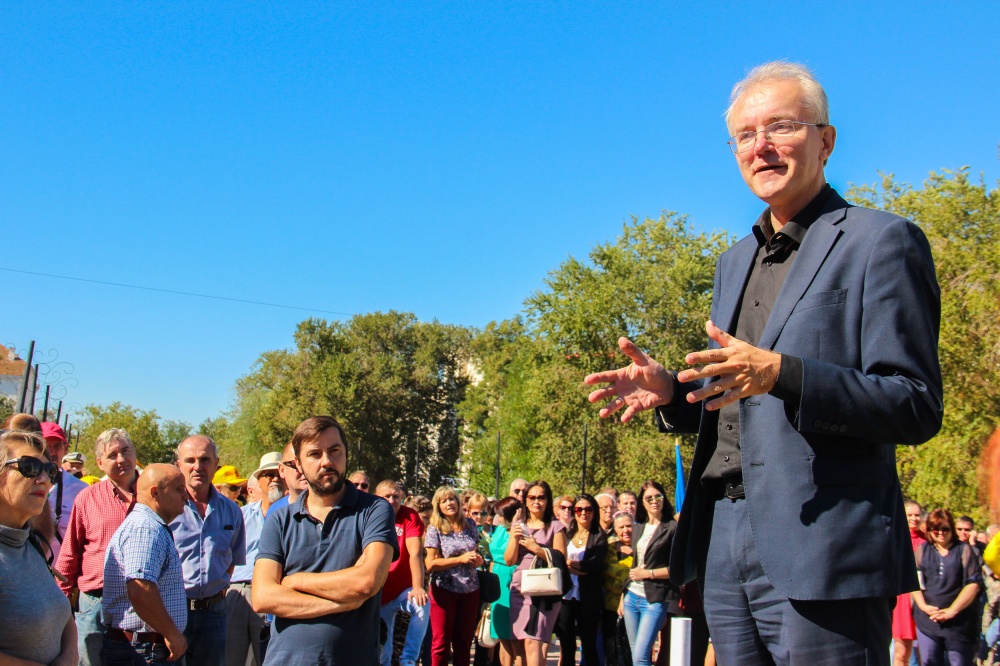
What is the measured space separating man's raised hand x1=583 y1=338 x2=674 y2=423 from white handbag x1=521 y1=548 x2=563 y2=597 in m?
7.67

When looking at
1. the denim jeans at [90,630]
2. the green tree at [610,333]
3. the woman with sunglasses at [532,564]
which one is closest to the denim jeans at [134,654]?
the denim jeans at [90,630]

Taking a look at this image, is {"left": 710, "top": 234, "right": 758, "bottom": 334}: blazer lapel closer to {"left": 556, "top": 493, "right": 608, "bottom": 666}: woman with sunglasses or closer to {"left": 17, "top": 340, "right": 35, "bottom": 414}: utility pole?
{"left": 556, "top": 493, "right": 608, "bottom": 666}: woman with sunglasses

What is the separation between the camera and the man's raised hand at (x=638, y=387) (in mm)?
2490

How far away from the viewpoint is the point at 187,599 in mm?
6211

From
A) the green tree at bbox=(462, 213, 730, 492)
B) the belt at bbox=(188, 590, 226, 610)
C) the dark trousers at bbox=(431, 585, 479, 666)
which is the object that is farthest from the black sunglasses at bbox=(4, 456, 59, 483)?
the green tree at bbox=(462, 213, 730, 492)

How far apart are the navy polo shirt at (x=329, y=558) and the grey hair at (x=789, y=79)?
9.94 ft

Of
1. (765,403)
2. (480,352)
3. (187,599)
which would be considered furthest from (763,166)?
(480,352)

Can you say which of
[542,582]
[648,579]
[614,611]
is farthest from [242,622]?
[614,611]

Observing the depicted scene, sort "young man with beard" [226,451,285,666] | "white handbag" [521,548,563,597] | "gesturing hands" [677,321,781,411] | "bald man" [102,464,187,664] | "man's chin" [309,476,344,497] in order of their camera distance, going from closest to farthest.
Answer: "gesturing hands" [677,321,781,411] < "man's chin" [309,476,344,497] < "bald man" [102,464,187,664] < "young man with beard" [226,451,285,666] < "white handbag" [521,548,563,597]

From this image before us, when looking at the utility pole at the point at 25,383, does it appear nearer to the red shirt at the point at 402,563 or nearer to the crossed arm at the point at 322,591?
the red shirt at the point at 402,563

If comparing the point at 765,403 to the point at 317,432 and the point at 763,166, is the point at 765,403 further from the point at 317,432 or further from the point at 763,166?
the point at 317,432

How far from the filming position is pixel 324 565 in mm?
4734

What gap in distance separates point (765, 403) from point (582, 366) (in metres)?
39.5

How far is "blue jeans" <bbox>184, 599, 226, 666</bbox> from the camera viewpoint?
245 inches
